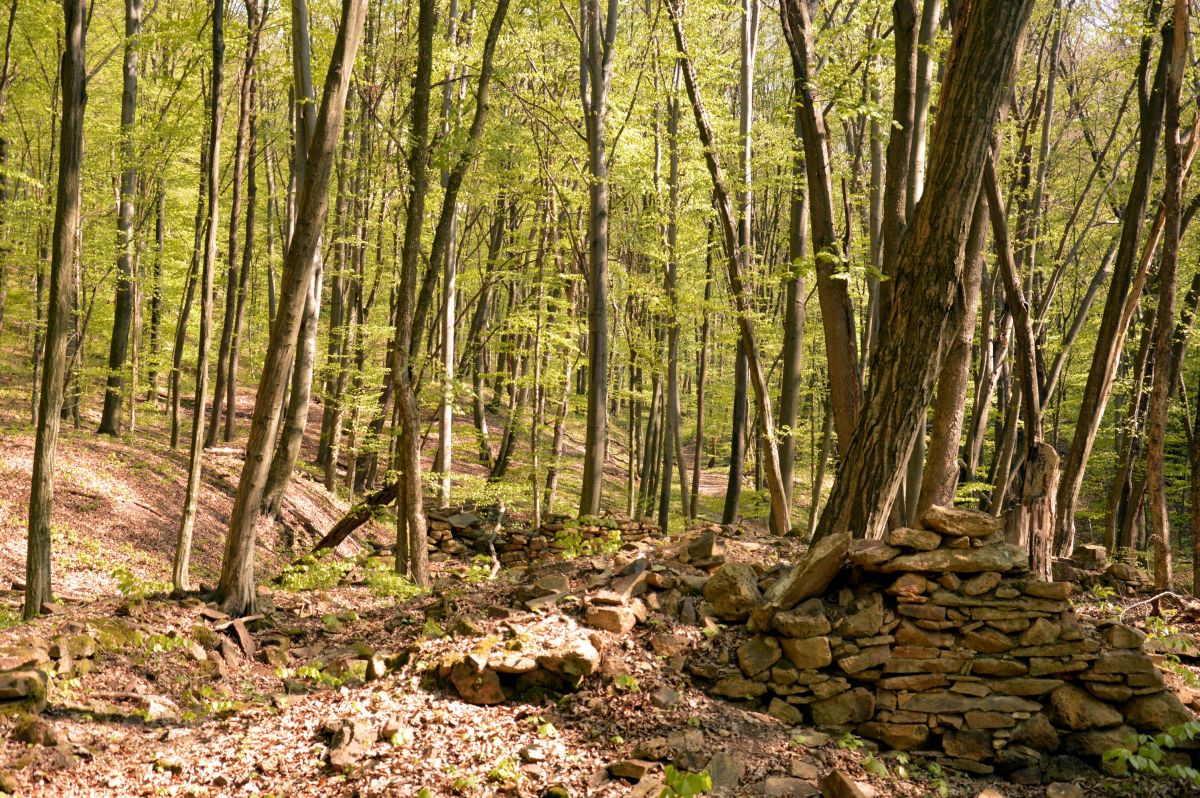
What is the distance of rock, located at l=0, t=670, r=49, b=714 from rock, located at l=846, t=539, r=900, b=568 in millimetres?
5061

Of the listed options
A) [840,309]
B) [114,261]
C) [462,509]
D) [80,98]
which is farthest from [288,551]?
[840,309]

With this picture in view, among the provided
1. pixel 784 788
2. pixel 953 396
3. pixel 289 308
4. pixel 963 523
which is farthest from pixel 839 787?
pixel 289 308

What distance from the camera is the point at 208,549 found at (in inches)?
421

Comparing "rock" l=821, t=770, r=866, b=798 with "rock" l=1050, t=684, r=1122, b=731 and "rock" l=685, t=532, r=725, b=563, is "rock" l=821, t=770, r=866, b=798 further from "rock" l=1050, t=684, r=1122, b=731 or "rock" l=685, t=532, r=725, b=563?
"rock" l=685, t=532, r=725, b=563

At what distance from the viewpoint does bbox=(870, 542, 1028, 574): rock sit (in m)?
5.39

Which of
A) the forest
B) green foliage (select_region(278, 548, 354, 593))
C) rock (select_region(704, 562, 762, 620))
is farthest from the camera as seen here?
green foliage (select_region(278, 548, 354, 593))

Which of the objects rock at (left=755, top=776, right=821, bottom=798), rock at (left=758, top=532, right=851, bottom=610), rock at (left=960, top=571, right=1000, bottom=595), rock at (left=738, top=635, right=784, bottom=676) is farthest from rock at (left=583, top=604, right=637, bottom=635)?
rock at (left=960, top=571, right=1000, bottom=595)

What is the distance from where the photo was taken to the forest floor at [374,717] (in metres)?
4.25

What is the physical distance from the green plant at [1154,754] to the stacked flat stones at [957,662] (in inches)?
3.6

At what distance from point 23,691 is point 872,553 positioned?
5.20 m

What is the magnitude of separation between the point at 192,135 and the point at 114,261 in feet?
10.4

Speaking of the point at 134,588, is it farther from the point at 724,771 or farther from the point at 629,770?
the point at 724,771

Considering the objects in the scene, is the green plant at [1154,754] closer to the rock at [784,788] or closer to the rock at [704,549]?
the rock at [784,788]

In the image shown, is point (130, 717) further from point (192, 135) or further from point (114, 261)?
point (114, 261)
